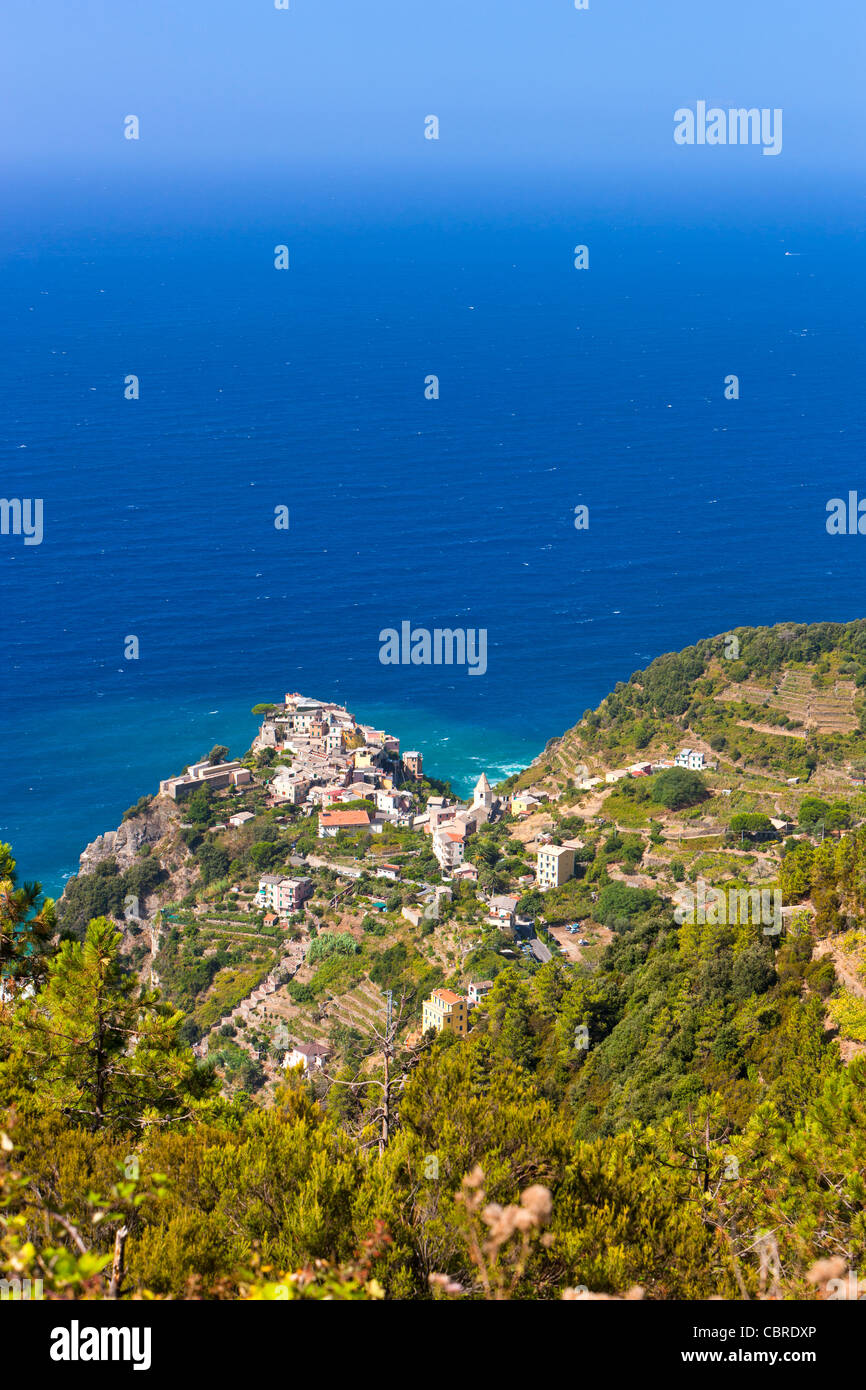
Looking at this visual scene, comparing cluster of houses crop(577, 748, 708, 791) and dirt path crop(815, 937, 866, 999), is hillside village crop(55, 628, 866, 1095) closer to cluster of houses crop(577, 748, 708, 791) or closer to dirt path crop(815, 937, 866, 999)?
cluster of houses crop(577, 748, 708, 791)

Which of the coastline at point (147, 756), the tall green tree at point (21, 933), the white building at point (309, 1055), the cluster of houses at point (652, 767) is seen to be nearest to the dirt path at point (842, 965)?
the tall green tree at point (21, 933)

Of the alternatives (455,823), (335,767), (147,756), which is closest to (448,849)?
(455,823)

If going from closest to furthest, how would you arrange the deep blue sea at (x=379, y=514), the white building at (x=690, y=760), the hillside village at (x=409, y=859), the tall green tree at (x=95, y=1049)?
the tall green tree at (x=95, y=1049), the hillside village at (x=409, y=859), the white building at (x=690, y=760), the deep blue sea at (x=379, y=514)

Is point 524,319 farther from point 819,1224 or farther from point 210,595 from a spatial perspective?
point 819,1224

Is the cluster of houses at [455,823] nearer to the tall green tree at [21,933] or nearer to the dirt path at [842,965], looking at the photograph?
the dirt path at [842,965]

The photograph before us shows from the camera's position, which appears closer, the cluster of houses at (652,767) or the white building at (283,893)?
the white building at (283,893)

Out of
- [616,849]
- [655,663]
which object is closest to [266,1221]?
[616,849]

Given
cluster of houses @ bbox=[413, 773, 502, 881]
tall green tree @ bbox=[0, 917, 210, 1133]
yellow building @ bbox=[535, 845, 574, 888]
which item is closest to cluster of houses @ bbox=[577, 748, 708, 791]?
cluster of houses @ bbox=[413, 773, 502, 881]

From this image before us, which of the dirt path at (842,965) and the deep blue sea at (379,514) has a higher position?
the deep blue sea at (379,514)
